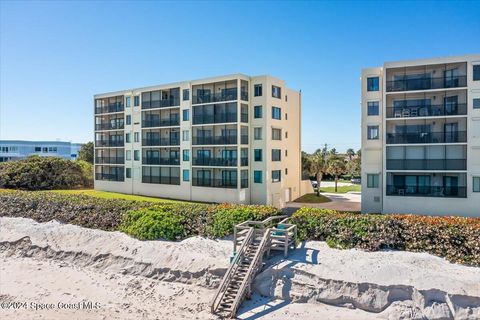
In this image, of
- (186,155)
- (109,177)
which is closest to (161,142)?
(186,155)

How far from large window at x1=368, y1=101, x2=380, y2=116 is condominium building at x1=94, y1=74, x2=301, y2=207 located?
9972 millimetres

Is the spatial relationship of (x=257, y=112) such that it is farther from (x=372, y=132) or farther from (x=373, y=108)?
(x=372, y=132)

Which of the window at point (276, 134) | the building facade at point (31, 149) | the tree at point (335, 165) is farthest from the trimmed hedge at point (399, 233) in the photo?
the building facade at point (31, 149)

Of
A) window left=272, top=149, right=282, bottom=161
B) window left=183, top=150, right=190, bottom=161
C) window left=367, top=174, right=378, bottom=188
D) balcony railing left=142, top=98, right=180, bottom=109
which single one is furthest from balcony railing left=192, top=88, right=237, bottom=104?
window left=367, top=174, right=378, bottom=188

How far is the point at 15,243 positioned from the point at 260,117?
2423cm

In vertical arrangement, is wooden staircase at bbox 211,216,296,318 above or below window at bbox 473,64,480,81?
below

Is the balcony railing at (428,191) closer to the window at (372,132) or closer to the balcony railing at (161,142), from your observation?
the window at (372,132)

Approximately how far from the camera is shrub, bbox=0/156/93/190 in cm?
4972

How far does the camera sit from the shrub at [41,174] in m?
49.7

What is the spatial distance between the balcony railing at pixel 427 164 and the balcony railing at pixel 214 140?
50.2 feet

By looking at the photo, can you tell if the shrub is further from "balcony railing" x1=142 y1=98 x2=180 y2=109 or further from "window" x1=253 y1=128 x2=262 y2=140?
"window" x1=253 y1=128 x2=262 y2=140

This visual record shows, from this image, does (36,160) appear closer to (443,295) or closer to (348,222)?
(348,222)

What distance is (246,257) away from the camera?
63.5 feet

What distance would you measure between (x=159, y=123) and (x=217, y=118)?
9.39m
